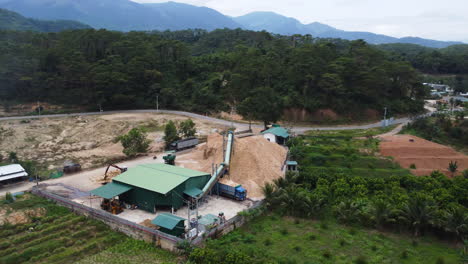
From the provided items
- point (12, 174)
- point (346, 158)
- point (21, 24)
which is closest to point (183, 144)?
point (12, 174)

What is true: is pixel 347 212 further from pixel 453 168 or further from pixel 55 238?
pixel 55 238

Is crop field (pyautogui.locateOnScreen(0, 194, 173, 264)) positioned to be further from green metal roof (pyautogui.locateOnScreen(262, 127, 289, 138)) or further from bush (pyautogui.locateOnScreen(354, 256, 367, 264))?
green metal roof (pyautogui.locateOnScreen(262, 127, 289, 138))

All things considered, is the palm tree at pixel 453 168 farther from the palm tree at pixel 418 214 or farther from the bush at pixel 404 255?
the bush at pixel 404 255

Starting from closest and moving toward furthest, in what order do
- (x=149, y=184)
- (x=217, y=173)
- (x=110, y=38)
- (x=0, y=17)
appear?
1. (x=149, y=184)
2. (x=217, y=173)
3. (x=110, y=38)
4. (x=0, y=17)

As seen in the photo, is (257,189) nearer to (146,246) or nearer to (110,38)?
(146,246)

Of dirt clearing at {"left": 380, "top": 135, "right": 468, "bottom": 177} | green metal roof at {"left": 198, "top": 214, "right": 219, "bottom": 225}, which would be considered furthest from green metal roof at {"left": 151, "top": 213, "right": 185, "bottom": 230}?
dirt clearing at {"left": 380, "top": 135, "right": 468, "bottom": 177}

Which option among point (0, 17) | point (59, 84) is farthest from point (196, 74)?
point (0, 17)
